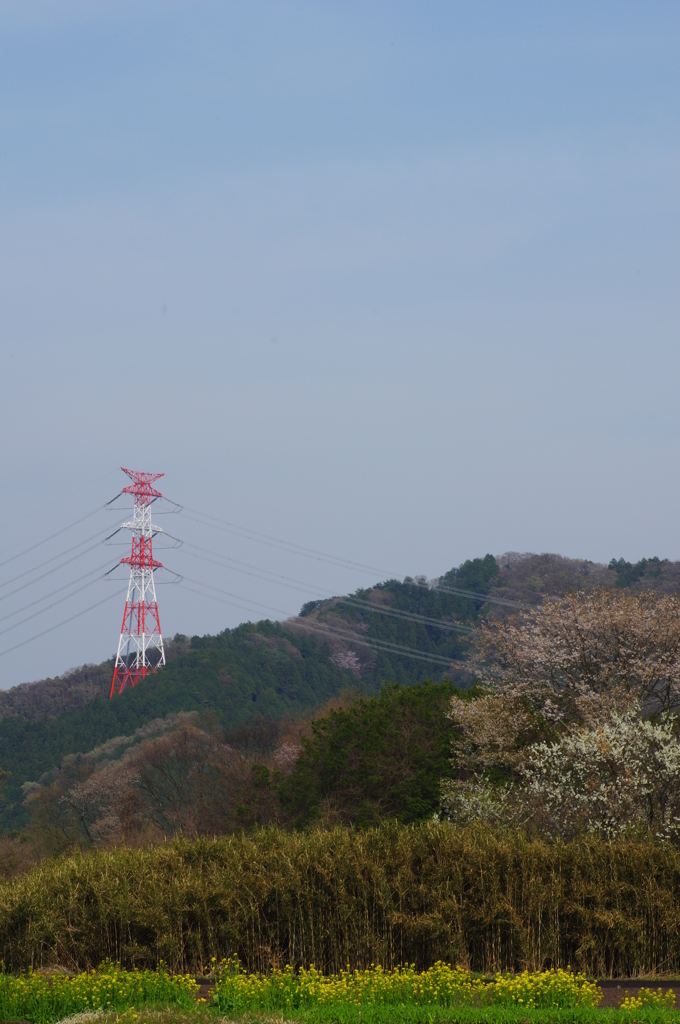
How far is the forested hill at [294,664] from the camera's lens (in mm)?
74875

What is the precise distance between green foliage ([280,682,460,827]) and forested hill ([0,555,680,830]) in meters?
33.9

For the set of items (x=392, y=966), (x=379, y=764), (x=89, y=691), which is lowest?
(x=392, y=966)

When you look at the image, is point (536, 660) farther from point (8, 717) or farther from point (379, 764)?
point (8, 717)

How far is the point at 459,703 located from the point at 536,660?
116 inches

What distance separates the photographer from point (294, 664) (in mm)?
88500

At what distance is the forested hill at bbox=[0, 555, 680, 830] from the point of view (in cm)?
7488

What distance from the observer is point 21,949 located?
43.3 feet

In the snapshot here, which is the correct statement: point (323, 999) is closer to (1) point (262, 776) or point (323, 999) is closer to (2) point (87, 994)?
(2) point (87, 994)

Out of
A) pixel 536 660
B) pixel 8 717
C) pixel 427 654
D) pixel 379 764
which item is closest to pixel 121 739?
pixel 8 717

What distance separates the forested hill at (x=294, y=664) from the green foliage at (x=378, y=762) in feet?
111

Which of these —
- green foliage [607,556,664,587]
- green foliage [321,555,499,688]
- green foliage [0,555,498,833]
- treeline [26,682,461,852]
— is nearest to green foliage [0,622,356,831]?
green foliage [0,555,498,833]

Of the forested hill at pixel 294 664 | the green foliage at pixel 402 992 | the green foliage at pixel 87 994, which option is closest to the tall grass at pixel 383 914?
the green foliage at pixel 87 994

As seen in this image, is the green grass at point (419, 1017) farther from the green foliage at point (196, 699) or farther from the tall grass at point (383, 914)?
the green foliage at point (196, 699)

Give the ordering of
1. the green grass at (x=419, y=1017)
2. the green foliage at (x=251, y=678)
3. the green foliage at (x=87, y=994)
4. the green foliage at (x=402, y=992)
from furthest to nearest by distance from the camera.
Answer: the green foliage at (x=251, y=678) < the green foliage at (x=87, y=994) < the green foliage at (x=402, y=992) < the green grass at (x=419, y=1017)
